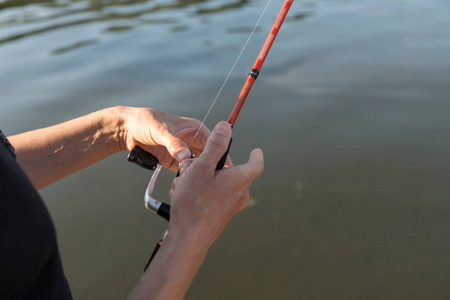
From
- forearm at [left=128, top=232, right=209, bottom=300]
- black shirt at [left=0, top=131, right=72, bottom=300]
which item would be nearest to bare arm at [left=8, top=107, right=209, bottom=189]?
forearm at [left=128, top=232, right=209, bottom=300]

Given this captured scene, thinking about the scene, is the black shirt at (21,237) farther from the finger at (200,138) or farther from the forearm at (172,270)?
the finger at (200,138)

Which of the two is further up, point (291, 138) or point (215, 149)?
point (215, 149)

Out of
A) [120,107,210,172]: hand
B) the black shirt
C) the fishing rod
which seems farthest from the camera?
[120,107,210,172]: hand

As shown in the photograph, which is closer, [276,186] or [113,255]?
[113,255]

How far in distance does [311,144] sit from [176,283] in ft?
4.72

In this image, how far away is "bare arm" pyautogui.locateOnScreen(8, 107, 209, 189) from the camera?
132 cm

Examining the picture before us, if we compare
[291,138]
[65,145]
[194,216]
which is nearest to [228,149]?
[194,216]

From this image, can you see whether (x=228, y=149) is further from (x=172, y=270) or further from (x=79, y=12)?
(x=79, y=12)

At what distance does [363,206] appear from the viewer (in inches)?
69.7

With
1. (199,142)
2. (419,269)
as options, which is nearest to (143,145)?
(199,142)

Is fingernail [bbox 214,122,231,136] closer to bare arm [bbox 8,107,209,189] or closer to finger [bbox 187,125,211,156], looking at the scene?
bare arm [bbox 8,107,209,189]

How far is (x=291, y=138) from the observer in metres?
2.23

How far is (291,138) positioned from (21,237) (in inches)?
65.2

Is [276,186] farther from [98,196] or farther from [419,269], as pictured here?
[98,196]
